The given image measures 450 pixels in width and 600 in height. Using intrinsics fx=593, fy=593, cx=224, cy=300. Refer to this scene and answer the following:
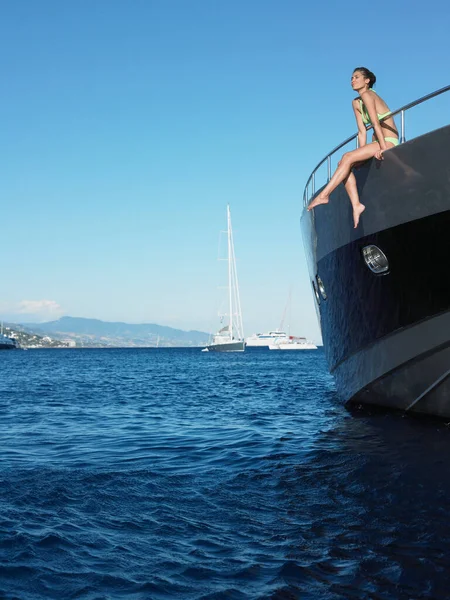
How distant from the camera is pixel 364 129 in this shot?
26.5 ft

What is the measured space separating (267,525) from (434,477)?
248cm

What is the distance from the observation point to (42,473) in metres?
7.34

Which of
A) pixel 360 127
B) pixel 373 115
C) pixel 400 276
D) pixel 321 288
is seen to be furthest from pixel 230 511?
pixel 321 288

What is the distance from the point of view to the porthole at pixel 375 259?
8312 millimetres

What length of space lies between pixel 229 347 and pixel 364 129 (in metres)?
87.9

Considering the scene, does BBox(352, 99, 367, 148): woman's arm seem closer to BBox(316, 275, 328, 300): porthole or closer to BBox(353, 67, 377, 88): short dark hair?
BBox(353, 67, 377, 88): short dark hair

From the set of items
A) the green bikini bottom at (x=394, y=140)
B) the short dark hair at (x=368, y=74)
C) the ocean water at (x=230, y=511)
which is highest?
the short dark hair at (x=368, y=74)

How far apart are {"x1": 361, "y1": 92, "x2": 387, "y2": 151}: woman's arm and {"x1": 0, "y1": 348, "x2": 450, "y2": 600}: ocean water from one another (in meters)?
4.10

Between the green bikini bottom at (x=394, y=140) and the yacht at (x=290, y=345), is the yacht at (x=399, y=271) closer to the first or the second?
the green bikini bottom at (x=394, y=140)

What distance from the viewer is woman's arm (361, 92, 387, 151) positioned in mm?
7637

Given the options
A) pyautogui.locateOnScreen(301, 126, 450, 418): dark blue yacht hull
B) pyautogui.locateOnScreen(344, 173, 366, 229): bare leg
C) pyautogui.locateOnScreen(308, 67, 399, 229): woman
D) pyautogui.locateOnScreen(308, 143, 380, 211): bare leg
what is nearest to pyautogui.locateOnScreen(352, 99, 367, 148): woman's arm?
pyautogui.locateOnScreen(308, 67, 399, 229): woman

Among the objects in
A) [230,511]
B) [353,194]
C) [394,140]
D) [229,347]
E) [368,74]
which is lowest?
[229,347]

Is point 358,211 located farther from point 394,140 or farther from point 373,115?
point 373,115

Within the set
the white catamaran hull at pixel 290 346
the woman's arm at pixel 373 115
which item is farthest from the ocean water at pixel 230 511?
the white catamaran hull at pixel 290 346
